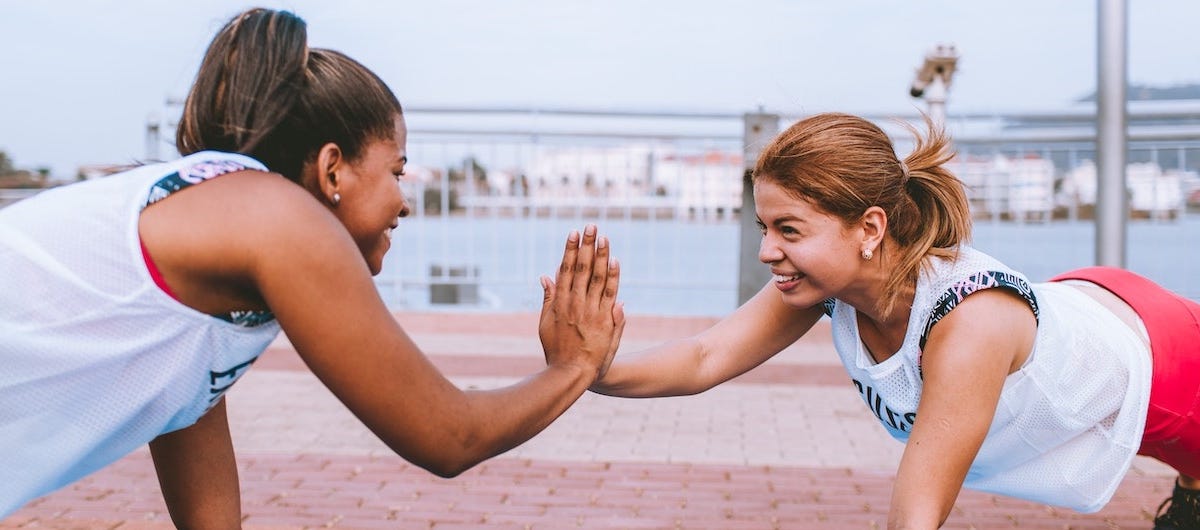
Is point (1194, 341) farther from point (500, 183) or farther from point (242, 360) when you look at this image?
point (500, 183)

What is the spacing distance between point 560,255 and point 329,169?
711 cm

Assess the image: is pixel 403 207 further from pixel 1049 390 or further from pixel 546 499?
pixel 546 499

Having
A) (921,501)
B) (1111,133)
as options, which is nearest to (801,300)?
(921,501)

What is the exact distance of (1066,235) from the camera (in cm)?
855

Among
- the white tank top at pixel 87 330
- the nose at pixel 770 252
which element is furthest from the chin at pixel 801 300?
the white tank top at pixel 87 330

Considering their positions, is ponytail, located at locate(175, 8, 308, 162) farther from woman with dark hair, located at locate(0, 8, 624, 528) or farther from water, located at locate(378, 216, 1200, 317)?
water, located at locate(378, 216, 1200, 317)

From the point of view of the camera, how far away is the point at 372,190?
2111 mm

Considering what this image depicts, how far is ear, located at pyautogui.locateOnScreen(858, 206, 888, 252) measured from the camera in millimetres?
2578

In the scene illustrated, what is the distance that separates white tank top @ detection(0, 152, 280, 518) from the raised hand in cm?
65

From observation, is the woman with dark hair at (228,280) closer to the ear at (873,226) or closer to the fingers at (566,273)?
the fingers at (566,273)

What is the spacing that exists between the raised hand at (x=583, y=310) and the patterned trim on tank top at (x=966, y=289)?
684mm

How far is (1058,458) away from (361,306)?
1.82 m

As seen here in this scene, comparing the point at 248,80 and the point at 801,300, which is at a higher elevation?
the point at 248,80

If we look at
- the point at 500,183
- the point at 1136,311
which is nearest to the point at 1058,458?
the point at 1136,311
